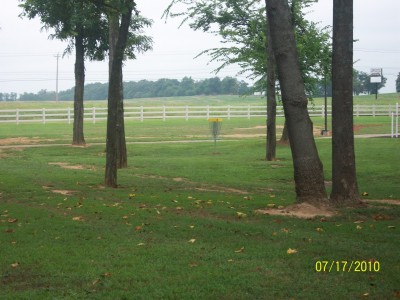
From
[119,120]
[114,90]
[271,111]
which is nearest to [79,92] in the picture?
[271,111]

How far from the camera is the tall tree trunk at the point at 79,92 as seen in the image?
3478 centimetres

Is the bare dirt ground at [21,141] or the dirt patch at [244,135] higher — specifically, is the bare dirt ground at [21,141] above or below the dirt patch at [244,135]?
below

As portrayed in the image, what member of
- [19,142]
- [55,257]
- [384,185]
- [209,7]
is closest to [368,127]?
[209,7]

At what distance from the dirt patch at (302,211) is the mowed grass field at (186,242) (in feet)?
0.98

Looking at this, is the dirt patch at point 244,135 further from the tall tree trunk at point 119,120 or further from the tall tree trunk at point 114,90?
the tall tree trunk at point 114,90

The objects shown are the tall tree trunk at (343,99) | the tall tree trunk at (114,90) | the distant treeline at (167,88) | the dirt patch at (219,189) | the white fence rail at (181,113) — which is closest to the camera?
the tall tree trunk at (343,99)

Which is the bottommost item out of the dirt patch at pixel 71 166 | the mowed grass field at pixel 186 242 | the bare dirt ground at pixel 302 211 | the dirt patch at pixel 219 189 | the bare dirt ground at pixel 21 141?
the dirt patch at pixel 71 166

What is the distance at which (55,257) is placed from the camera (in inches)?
302

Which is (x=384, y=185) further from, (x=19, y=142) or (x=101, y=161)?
(x=19, y=142)

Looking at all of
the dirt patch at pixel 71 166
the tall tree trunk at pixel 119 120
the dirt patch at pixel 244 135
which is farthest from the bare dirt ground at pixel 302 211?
the dirt patch at pixel 244 135

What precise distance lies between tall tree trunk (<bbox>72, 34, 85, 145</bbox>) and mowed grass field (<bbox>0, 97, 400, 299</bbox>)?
1571cm

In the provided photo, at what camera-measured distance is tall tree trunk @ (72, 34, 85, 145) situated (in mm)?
34781

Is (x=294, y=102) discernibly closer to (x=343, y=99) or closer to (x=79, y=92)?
(x=343, y=99)

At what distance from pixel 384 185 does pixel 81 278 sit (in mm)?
12074
